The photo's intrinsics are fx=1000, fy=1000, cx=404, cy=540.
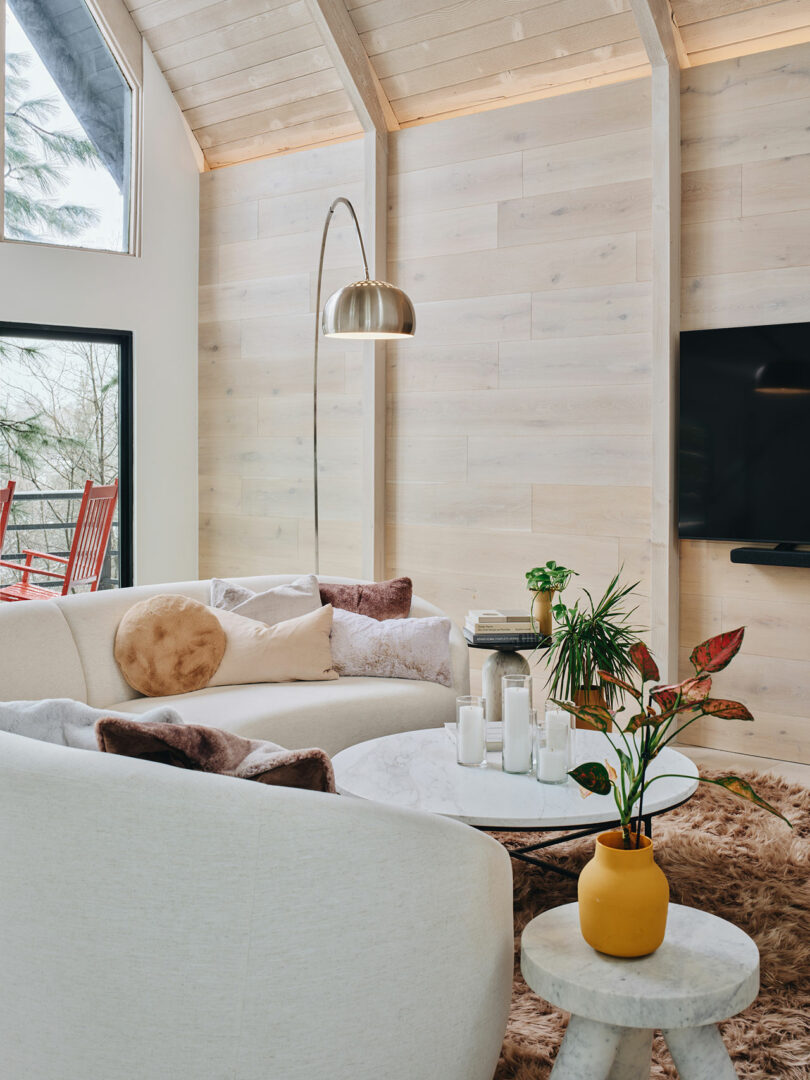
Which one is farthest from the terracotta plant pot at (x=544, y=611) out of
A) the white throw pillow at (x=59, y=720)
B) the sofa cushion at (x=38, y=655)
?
the white throw pillow at (x=59, y=720)

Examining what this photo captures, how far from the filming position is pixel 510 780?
247 cm

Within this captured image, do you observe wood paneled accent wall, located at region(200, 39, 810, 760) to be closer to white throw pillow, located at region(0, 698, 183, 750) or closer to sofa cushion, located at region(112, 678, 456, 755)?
sofa cushion, located at region(112, 678, 456, 755)

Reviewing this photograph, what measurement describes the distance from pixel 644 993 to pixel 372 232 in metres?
4.24

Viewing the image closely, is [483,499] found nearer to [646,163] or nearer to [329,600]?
[329,600]

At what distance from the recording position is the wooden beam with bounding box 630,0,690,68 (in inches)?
155

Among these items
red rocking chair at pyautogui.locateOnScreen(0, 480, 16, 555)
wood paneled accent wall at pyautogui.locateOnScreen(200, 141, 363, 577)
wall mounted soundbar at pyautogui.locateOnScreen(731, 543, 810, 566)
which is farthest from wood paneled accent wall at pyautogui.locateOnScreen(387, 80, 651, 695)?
red rocking chair at pyautogui.locateOnScreen(0, 480, 16, 555)

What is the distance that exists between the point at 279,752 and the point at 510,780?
1012 mm

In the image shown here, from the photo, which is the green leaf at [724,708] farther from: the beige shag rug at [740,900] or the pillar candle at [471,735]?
the pillar candle at [471,735]

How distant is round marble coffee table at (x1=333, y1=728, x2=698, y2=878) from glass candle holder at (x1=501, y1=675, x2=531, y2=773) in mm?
36

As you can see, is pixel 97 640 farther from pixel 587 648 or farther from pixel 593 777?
pixel 593 777

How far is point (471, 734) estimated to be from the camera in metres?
2.56

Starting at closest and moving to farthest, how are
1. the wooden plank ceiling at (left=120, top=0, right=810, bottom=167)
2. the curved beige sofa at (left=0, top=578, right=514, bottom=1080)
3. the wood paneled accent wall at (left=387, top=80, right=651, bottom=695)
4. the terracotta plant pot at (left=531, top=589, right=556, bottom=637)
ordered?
the curved beige sofa at (left=0, top=578, right=514, bottom=1080), the terracotta plant pot at (left=531, top=589, right=556, bottom=637), the wooden plank ceiling at (left=120, top=0, right=810, bottom=167), the wood paneled accent wall at (left=387, top=80, right=651, bottom=695)

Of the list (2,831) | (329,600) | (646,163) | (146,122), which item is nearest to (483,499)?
(329,600)

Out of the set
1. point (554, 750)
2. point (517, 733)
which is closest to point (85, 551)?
point (517, 733)
